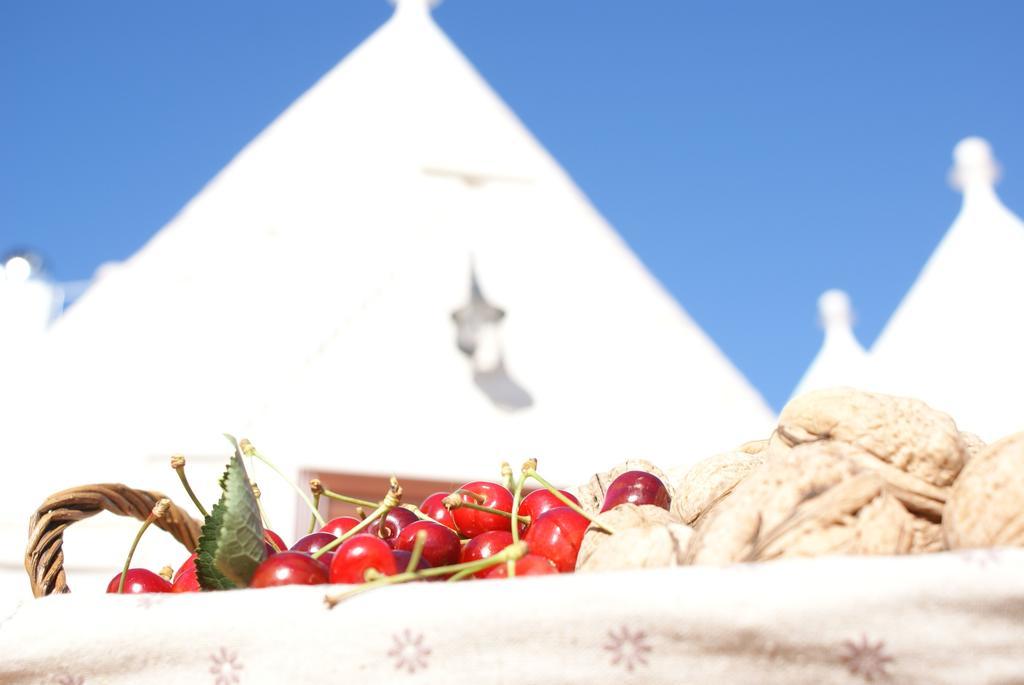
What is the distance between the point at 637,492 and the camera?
1465 mm

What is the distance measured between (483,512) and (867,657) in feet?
2.62

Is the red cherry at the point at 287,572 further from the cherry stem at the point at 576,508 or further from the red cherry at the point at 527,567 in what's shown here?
the cherry stem at the point at 576,508

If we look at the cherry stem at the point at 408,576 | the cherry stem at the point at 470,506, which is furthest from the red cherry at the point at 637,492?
the cherry stem at the point at 408,576

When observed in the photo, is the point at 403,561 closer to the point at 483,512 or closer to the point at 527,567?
the point at 527,567

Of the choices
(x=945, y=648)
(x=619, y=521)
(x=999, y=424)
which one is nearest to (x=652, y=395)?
(x=999, y=424)

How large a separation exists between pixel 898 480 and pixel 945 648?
303 millimetres

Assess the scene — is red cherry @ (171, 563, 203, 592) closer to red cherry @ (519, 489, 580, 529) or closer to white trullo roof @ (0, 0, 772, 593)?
red cherry @ (519, 489, 580, 529)

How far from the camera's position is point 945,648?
897 mm

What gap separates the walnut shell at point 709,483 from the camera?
1394 millimetres

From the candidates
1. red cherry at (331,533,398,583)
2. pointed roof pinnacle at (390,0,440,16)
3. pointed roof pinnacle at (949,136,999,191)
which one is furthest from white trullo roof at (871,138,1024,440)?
red cherry at (331,533,398,583)

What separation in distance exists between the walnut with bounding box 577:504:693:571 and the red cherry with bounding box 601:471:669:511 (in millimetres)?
158

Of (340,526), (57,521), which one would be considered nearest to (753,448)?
(340,526)

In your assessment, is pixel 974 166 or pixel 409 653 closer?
pixel 409 653

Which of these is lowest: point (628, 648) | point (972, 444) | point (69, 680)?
point (69, 680)
